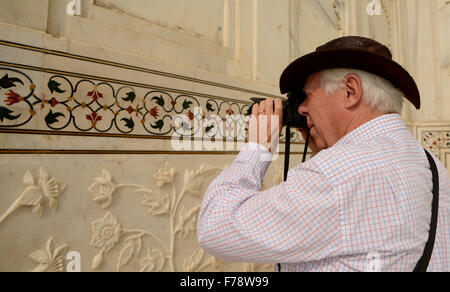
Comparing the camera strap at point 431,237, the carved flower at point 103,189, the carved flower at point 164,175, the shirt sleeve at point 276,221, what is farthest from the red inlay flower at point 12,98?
the camera strap at point 431,237

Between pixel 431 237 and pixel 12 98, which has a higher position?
pixel 12 98

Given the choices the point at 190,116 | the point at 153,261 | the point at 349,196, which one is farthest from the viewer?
the point at 190,116

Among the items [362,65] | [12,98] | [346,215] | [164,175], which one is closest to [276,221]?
[346,215]

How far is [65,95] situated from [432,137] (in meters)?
2.93

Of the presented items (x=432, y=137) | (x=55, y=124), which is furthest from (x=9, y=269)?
(x=432, y=137)

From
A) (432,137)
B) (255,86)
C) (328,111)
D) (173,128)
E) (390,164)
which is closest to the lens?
(390,164)

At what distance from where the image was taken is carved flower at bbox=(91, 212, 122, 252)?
817 millimetres

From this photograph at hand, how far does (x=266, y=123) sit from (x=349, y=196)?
0.28 m

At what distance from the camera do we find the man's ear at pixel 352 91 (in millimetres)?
613

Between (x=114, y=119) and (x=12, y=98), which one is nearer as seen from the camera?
(x=12, y=98)

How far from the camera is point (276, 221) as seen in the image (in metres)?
0.52

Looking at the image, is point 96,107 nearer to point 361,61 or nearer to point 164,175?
point 164,175

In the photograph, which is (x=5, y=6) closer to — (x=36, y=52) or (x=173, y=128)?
(x=36, y=52)

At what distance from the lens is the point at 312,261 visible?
562mm
